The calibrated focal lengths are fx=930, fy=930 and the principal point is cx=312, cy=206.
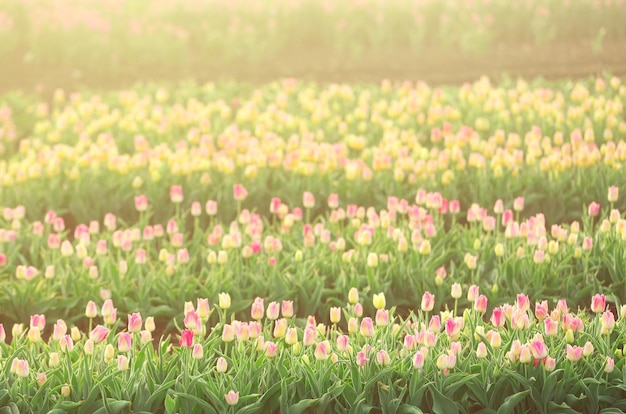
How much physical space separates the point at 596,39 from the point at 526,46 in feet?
3.11

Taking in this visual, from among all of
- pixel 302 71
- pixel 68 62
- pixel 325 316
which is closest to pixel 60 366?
pixel 325 316

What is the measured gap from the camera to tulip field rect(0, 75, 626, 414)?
10.9ft

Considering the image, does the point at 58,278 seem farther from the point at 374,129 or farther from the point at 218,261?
the point at 374,129

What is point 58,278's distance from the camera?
4.75 metres

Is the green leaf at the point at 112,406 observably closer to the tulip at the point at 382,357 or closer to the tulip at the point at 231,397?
the tulip at the point at 231,397

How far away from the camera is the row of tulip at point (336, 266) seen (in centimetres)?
439

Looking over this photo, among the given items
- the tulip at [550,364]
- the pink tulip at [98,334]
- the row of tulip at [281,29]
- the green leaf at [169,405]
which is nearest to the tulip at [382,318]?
the tulip at [550,364]

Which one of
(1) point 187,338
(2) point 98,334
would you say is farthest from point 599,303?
(2) point 98,334

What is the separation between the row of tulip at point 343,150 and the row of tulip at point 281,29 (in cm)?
292

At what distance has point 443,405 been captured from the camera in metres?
3.28

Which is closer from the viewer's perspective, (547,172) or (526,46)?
(547,172)

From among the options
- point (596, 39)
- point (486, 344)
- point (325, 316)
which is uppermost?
point (596, 39)

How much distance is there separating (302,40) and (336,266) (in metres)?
7.58

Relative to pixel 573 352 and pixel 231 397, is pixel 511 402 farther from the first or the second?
pixel 231 397
